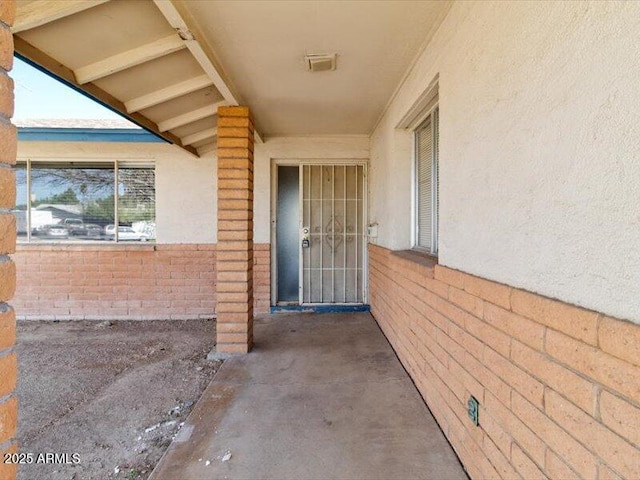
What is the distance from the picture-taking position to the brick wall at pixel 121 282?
5438 mm

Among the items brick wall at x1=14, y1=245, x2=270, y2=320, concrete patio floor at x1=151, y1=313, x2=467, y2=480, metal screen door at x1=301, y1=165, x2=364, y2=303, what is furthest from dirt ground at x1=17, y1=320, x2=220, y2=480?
metal screen door at x1=301, y1=165, x2=364, y2=303

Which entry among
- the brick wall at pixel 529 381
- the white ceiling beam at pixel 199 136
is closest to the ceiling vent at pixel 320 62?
the brick wall at pixel 529 381

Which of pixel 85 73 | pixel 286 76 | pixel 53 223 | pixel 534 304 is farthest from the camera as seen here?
pixel 53 223

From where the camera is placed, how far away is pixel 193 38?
248 centimetres

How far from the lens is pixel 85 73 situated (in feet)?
9.48

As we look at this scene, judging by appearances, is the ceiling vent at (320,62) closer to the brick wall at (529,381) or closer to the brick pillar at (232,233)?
the brick pillar at (232,233)

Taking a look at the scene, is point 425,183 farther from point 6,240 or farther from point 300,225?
point 6,240

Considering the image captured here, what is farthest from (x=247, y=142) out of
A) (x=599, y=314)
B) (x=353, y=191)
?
(x=599, y=314)

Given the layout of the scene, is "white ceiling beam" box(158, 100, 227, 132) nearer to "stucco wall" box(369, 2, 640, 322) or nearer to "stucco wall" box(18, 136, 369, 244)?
"stucco wall" box(18, 136, 369, 244)

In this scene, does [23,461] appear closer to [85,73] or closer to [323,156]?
[85,73]

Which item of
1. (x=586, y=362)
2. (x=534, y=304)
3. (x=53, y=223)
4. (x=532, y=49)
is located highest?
(x=532, y=49)

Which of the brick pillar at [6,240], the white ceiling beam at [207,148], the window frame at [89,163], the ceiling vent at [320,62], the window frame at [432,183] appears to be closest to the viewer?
the brick pillar at [6,240]

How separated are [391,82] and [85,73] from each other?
2679mm

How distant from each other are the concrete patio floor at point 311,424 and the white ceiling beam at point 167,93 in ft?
8.89
